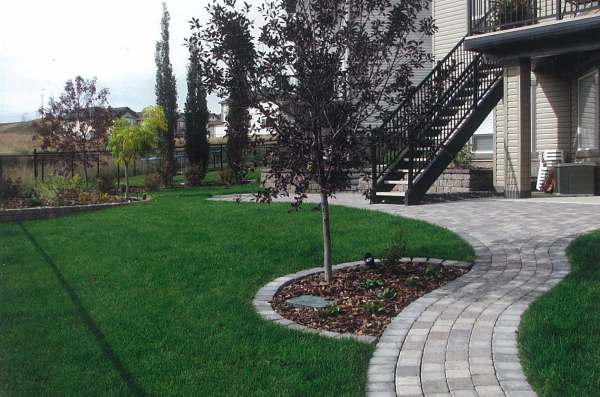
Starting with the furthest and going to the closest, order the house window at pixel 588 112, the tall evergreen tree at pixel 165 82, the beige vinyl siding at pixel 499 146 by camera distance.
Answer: the tall evergreen tree at pixel 165 82
the beige vinyl siding at pixel 499 146
the house window at pixel 588 112

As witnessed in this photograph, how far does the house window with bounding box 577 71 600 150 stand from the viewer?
43.9 feet

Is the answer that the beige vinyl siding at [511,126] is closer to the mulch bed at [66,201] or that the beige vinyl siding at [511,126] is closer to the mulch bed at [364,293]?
the mulch bed at [364,293]

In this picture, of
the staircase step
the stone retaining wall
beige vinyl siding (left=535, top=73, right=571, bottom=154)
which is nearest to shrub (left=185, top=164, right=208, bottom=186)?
the stone retaining wall

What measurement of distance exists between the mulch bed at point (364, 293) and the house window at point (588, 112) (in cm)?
834

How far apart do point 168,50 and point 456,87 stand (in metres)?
18.4

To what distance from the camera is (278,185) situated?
632 cm

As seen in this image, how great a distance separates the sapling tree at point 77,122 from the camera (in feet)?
72.0

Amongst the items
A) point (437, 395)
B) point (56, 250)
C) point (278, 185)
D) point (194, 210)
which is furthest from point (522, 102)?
point (437, 395)

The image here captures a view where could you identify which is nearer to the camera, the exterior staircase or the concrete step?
the exterior staircase

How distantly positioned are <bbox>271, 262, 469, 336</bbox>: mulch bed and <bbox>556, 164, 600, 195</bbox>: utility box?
745cm

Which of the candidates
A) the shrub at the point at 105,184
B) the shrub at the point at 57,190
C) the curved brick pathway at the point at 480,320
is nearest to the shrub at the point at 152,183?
the shrub at the point at 105,184

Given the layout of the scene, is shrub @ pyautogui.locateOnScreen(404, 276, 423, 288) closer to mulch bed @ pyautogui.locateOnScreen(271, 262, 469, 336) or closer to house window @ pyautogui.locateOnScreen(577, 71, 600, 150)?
mulch bed @ pyautogui.locateOnScreen(271, 262, 469, 336)

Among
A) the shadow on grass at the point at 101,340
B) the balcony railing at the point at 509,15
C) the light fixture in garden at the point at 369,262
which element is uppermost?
the balcony railing at the point at 509,15

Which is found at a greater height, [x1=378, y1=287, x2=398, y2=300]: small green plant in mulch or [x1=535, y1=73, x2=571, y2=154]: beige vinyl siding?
[x1=535, y1=73, x2=571, y2=154]: beige vinyl siding
